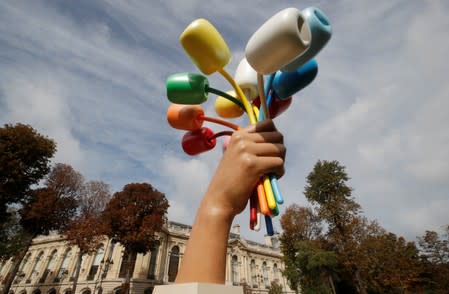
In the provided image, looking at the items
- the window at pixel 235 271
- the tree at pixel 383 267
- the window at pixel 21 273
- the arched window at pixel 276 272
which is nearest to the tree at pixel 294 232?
the tree at pixel 383 267

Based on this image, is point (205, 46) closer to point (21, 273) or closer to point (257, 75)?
point (257, 75)

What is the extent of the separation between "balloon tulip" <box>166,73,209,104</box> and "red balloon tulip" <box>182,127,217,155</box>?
20.8 inches

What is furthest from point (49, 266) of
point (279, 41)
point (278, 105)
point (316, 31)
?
point (316, 31)

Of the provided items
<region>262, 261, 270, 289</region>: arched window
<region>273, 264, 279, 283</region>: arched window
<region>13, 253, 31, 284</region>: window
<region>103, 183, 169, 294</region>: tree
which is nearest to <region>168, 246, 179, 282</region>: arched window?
<region>103, 183, 169, 294</region>: tree

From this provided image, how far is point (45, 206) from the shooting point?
16938mm

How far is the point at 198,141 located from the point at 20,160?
1762 cm

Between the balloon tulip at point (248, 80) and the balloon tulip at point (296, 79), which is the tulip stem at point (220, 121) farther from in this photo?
the balloon tulip at point (296, 79)

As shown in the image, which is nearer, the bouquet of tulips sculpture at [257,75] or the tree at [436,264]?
the bouquet of tulips sculpture at [257,75]

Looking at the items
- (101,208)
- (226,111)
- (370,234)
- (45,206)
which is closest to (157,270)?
(101,208)

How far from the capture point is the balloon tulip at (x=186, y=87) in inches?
94.2

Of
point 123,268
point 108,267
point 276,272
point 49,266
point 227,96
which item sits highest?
point 49,266

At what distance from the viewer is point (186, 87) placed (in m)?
2.39

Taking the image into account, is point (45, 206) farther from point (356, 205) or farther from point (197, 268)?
point (356, 205)

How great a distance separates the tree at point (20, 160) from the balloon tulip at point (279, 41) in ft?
59.5
